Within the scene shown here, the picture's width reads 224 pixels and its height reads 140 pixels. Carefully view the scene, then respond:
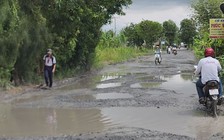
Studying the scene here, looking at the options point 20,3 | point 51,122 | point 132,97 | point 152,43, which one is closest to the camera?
point 51,122

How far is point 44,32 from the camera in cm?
1869

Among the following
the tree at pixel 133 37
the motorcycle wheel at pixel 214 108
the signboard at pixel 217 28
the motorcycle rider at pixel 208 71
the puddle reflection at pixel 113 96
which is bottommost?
the puddle reflection at pixel 113 96

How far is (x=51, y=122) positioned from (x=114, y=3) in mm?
16598

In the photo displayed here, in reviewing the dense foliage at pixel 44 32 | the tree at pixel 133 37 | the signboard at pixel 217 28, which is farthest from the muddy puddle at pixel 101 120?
the tree at pixel 133 37

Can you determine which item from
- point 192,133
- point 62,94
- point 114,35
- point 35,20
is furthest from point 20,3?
point 114,35

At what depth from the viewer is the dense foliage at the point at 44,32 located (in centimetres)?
1566

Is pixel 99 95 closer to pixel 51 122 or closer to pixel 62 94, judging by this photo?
pixel 62 94

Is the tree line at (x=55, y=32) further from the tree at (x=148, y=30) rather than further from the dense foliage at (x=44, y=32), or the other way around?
the tree at (x=148, y=30)

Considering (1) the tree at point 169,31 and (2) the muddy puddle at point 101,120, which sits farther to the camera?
(1) the tree at point 169,31

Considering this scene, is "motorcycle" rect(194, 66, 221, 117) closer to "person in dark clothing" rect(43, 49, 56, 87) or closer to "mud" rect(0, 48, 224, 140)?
"mud" rect(0, 48, 224, 140)

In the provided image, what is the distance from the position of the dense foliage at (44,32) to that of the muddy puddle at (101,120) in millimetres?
3591

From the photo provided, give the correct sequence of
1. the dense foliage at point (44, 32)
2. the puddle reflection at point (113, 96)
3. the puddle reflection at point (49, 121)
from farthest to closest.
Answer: the dense foliage at point (44, 32) < the puddle reflection at point (113, 96) < the puddle reflection at point (49, 121)

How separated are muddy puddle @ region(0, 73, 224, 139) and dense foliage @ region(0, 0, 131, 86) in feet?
11.8

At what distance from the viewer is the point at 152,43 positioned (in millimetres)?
87562
